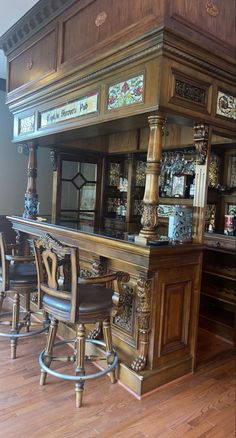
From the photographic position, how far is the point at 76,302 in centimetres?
196

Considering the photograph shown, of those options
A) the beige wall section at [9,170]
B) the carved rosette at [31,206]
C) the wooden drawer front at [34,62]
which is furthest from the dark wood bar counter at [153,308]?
the beige wall section at [9,170]

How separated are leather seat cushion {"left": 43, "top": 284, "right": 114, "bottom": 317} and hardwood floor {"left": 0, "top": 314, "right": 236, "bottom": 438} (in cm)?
56

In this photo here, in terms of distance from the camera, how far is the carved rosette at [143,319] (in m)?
2.18

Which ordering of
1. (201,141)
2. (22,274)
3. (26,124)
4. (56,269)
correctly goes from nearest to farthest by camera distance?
1. (56,269)
2. (201,141)
3. (22,274)
4. (26,124)

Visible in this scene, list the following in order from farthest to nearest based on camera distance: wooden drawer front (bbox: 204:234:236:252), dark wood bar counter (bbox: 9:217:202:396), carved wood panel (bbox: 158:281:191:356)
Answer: wooden drawer front (bbox: 204:234:236:252)
carved wood panel (bbox: 158:281:191:356)
dark wood bar counter (bbox: 9:217:202:396)

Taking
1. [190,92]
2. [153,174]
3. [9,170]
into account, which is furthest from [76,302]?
[9,170]

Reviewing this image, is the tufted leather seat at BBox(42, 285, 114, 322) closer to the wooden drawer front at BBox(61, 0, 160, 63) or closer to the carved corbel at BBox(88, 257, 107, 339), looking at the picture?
the carved corbel at BBox(88, 257, 107, 339)

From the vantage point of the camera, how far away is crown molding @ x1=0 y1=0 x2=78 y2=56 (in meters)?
2.73

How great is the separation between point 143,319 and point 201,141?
1268mm

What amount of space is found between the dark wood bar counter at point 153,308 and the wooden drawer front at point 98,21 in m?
1.36

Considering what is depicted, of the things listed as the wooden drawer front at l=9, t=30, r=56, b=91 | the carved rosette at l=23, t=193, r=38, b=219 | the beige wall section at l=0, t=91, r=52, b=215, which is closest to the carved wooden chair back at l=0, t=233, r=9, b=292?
the carved rosette at l=23, t=193, r=38, b=219

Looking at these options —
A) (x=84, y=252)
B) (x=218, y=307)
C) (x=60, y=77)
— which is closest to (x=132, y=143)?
(x=60, y=77)

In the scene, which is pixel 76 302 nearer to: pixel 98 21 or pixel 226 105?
pixel 226 105

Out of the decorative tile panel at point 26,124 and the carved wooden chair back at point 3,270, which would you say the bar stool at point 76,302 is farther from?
the decorative tile panel at point 26,124
